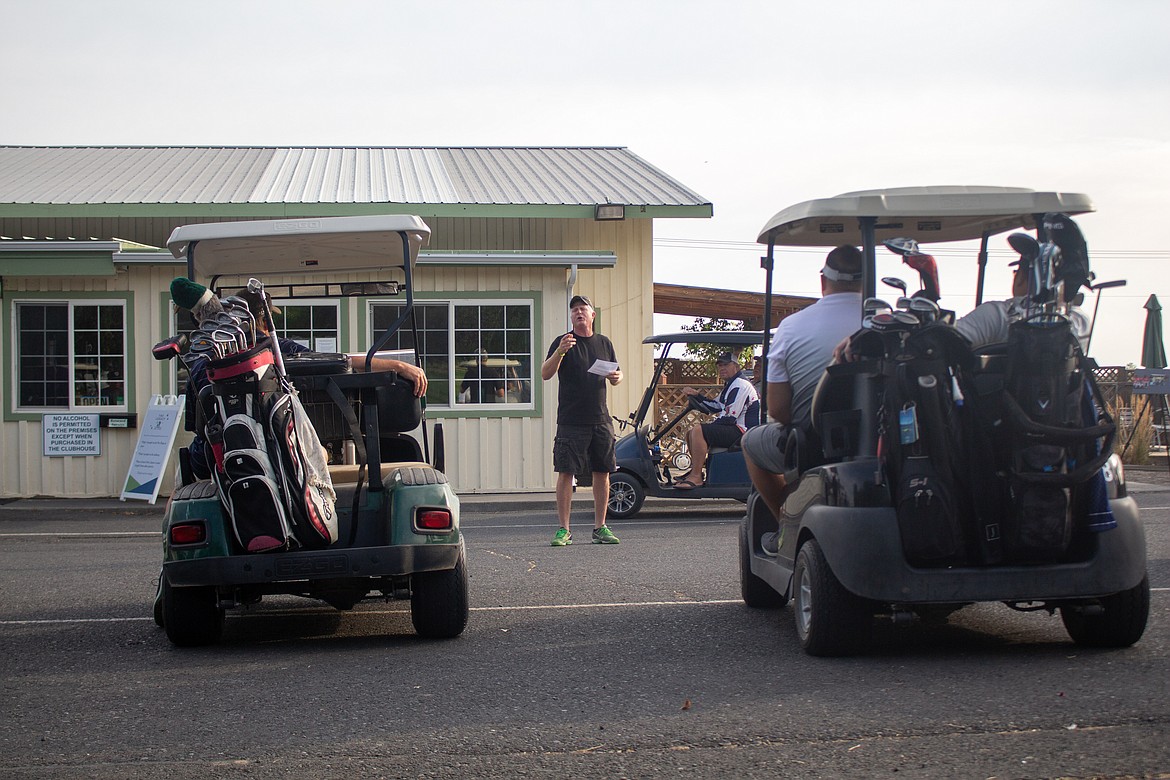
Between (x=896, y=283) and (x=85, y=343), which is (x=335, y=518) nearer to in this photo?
(x=896, y=283)

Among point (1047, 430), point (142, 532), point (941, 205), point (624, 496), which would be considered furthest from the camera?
point (624, 496)

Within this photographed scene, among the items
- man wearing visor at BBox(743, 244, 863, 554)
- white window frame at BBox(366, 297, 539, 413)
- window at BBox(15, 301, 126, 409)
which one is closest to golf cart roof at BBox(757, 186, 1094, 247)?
man wearing visor at BBox(743, 244, 863, 554)

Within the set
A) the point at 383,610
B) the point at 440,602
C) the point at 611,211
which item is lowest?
the point at 383,610

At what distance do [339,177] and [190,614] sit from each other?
13.1 meters

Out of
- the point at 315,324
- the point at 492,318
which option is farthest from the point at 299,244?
the point at 492,318

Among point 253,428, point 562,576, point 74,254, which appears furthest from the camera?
point 74,254

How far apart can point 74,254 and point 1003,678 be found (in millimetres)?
12475

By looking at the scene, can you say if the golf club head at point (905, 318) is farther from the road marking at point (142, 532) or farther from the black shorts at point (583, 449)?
the road marking at point (142, 532)

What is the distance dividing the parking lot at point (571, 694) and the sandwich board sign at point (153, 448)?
25.4 ft

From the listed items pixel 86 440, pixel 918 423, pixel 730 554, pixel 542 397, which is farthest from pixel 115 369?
pixel 918 423

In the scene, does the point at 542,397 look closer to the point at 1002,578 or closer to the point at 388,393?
the point at 388,393

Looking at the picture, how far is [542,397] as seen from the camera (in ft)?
50.0

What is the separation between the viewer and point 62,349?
49.2 ft

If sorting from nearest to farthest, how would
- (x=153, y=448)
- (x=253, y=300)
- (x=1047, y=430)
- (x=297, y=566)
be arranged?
(x=1047, y=430)
(x=297, y=566)
(x=253, y=300)
(x=153, y=448)
